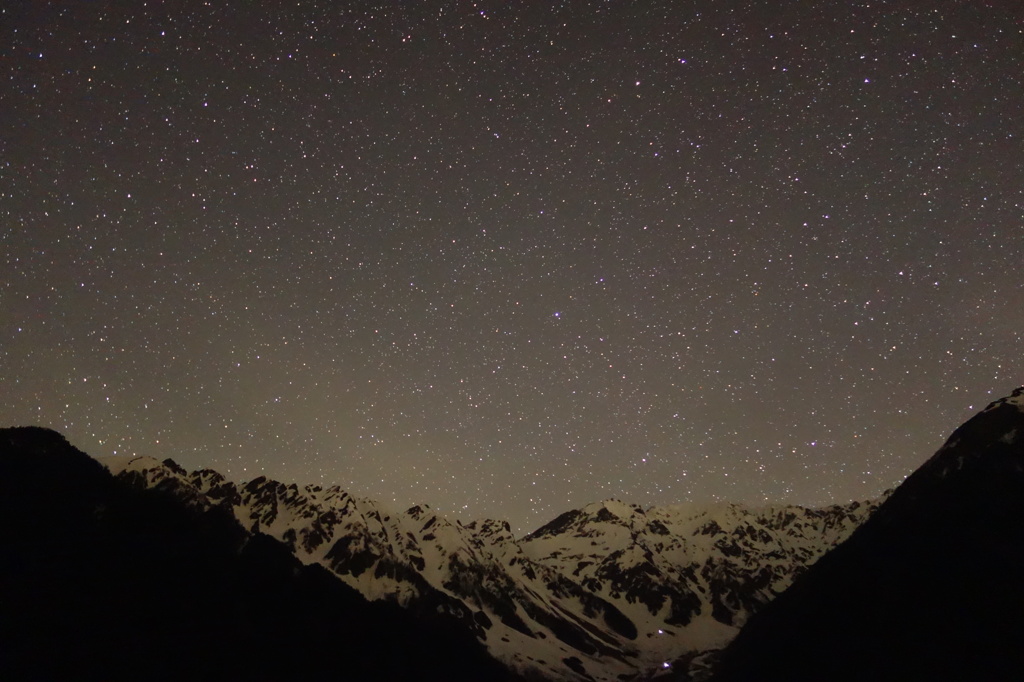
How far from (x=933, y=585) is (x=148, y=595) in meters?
100

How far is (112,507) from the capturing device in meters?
86.4

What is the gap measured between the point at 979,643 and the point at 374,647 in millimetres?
82779

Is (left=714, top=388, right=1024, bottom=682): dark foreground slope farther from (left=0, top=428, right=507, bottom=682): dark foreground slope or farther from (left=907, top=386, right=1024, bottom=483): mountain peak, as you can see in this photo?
(left=0, top=428, right=507, bottom=682): dark foreground slope

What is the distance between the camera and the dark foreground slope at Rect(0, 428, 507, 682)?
65062 millimetres

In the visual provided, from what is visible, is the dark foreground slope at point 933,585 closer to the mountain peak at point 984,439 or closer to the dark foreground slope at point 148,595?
the mountain peak at point 984,439

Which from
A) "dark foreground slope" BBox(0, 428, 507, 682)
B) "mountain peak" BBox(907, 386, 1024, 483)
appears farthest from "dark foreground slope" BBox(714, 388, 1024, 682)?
"dark foreground slope" BBox(0, 428, 507, 682)

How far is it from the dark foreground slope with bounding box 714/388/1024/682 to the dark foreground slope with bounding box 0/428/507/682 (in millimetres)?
65179

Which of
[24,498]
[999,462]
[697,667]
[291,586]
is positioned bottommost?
[697,667]

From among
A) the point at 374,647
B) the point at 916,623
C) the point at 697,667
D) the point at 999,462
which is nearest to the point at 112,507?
the point at 374,647

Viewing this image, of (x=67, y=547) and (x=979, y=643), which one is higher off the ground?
(x=67, y=547)

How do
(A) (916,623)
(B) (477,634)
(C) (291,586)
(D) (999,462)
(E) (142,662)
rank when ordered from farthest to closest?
(B) (477,634), (C) (291,586), (D) (999,462), (A) (916,623), (E) (142,662)

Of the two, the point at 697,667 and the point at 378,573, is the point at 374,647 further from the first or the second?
the point at 697,667

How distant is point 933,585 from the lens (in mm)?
86062

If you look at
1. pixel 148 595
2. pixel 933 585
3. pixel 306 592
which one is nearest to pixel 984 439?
pixel 933 585
